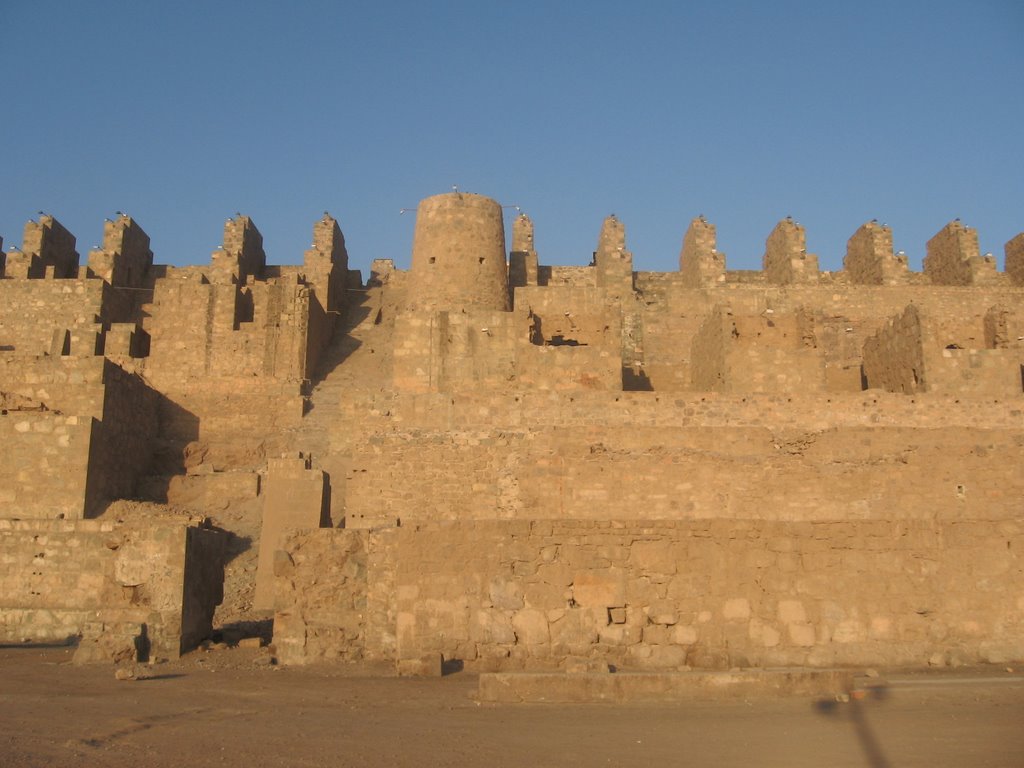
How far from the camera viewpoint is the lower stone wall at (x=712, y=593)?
24.8 ft

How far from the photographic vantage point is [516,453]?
15.4 m

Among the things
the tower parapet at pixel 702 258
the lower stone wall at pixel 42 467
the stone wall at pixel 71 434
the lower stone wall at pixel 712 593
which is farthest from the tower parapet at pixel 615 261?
the lower stone wall at pixel 712 593

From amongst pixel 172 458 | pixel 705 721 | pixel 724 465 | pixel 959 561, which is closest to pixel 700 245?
pixel 724 465

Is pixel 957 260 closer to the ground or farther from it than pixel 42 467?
farther from it

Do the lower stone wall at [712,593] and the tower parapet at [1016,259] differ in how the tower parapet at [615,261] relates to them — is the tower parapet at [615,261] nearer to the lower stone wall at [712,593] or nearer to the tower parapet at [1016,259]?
the tower parapet at [1016,259]

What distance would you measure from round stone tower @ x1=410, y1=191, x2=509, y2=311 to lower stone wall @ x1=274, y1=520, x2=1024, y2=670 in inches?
596

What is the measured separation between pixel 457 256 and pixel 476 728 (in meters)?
18.0

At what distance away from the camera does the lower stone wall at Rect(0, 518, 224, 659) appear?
9.68 metres

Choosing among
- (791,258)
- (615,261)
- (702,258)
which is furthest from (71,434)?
(791,258)

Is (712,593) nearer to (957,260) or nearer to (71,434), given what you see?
(71,434)

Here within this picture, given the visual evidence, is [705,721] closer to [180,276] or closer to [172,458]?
[172,458]

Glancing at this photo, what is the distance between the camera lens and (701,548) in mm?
7684

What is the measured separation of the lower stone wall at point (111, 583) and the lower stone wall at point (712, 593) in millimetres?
3165

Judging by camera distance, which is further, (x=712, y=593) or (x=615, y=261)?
(x=615, y=261)
